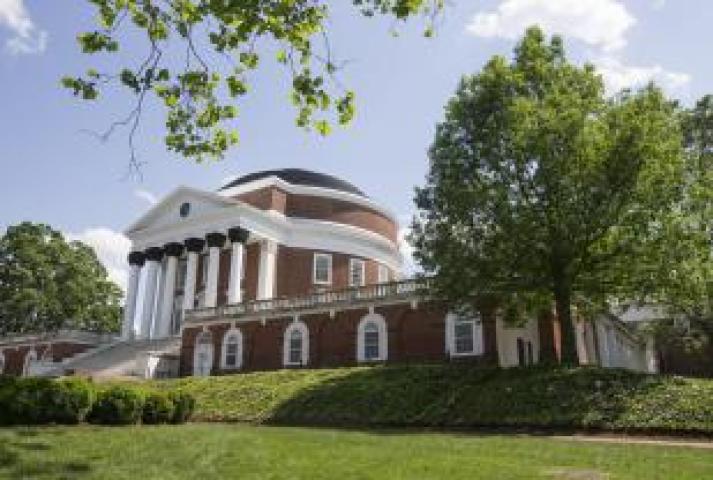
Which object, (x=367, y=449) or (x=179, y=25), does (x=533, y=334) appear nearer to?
(x=367, y=449)

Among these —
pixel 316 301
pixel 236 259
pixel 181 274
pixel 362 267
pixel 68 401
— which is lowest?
pixel 68 401

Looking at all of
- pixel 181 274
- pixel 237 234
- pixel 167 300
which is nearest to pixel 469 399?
pixel 237 234

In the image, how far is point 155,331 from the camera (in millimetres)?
50062

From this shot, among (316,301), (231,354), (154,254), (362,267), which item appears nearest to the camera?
(316,301)

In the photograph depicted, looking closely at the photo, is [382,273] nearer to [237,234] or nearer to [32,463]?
[237,234]

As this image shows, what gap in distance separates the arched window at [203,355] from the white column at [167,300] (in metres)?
8.56

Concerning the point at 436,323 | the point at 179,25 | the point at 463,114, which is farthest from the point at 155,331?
the point at 179,25

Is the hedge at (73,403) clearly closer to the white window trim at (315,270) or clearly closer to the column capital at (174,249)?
the white window trim at (315,270)

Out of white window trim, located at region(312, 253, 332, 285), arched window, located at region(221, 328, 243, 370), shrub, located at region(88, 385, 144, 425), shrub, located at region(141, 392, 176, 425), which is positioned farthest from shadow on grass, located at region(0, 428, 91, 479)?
white window trim, located at region(312, 253, 332, 285)

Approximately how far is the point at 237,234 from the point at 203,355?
10409 millimetres

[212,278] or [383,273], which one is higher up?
[383,273]

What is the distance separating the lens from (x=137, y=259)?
5334cm

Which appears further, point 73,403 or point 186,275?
point 186,275

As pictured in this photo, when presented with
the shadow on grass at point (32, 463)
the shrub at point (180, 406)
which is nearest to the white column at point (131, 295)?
the shrub at point (180, 406)
